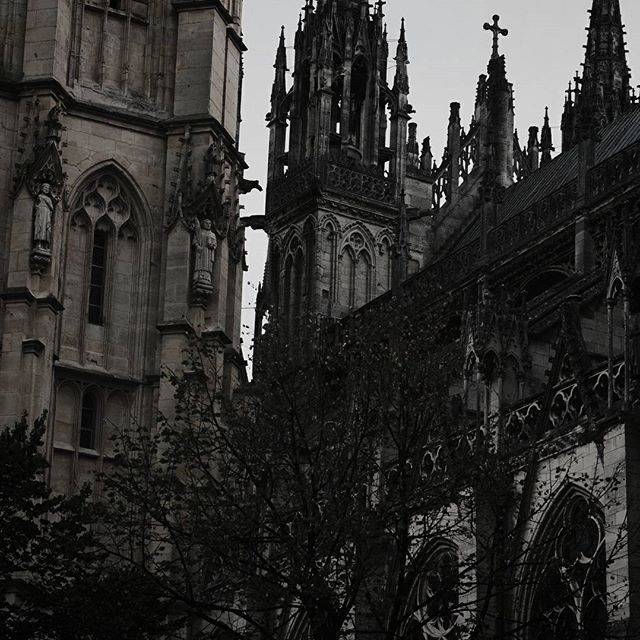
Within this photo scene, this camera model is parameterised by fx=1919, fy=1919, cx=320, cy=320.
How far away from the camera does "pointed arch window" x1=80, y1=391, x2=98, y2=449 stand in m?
33.0

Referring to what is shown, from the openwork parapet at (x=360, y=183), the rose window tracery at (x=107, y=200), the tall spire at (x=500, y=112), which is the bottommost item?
the rose window tracery at (x=107, y=200)

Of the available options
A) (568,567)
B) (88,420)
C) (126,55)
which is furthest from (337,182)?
(568,567)

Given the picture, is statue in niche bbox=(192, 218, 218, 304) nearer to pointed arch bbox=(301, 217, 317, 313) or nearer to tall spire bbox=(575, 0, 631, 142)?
pointed arch bbox=(301, 217, 317, 313)

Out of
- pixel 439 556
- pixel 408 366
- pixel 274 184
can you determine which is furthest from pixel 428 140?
pixel 408 366

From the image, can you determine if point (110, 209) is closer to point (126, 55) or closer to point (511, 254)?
point (126, 55)

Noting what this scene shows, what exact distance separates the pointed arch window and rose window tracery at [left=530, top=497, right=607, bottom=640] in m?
9.12

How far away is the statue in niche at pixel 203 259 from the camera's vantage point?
33.3 meters

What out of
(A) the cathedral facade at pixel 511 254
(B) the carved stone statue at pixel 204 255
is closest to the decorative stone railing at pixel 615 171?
(A) the cathedral facade at pixel 511 254

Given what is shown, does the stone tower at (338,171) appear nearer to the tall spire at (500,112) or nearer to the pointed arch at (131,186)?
the tall spire at (500,112)

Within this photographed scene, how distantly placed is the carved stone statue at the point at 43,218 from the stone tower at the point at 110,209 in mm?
24

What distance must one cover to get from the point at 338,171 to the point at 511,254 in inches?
568

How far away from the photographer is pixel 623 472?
1030 inches

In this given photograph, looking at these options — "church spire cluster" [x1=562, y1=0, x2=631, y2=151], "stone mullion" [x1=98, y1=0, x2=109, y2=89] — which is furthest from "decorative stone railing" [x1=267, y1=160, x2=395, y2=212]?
"stone mullion" [x1=98, y1=0, x2=109, y2=89]

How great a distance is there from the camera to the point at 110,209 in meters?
34.0
